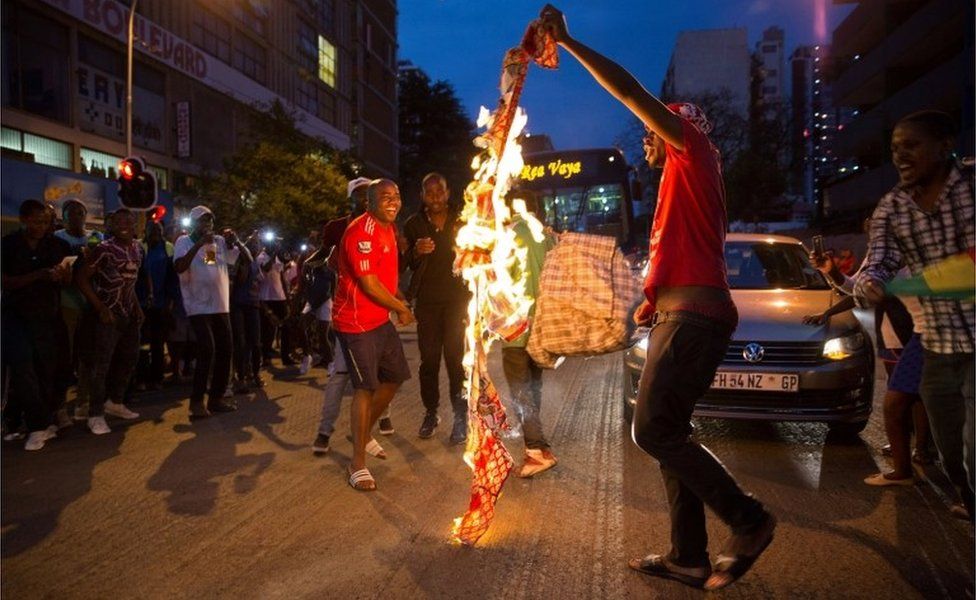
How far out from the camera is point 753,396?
5.91 metres

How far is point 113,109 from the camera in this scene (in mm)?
24938

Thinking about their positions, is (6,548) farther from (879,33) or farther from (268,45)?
(879,33)

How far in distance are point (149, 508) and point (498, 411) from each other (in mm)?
2367

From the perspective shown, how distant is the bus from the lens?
1702 centimetres

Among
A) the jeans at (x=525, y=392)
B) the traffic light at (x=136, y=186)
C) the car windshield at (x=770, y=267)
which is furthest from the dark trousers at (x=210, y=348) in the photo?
the traffic light at (x=136, y=186)

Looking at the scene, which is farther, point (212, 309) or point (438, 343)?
point (212, 309)

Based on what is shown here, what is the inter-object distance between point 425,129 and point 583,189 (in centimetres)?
4797

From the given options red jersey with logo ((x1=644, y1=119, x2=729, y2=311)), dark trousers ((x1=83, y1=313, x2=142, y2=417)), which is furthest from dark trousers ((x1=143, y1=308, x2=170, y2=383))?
A: red jersey with logo ((x1=644, y1=119, x2=729, y2=311))

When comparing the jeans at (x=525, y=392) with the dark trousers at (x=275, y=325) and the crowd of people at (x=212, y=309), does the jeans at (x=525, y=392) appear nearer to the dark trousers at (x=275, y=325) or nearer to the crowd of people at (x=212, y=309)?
the crowd of people at (x=212, y=309)

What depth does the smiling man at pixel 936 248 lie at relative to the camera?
3270 mm

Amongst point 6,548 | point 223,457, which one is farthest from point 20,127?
point 6,548

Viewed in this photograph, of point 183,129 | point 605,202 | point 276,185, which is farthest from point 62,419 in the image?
point 183,129

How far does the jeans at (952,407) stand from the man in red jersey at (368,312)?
2.98 m

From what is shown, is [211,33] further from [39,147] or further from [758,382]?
[758,382]
